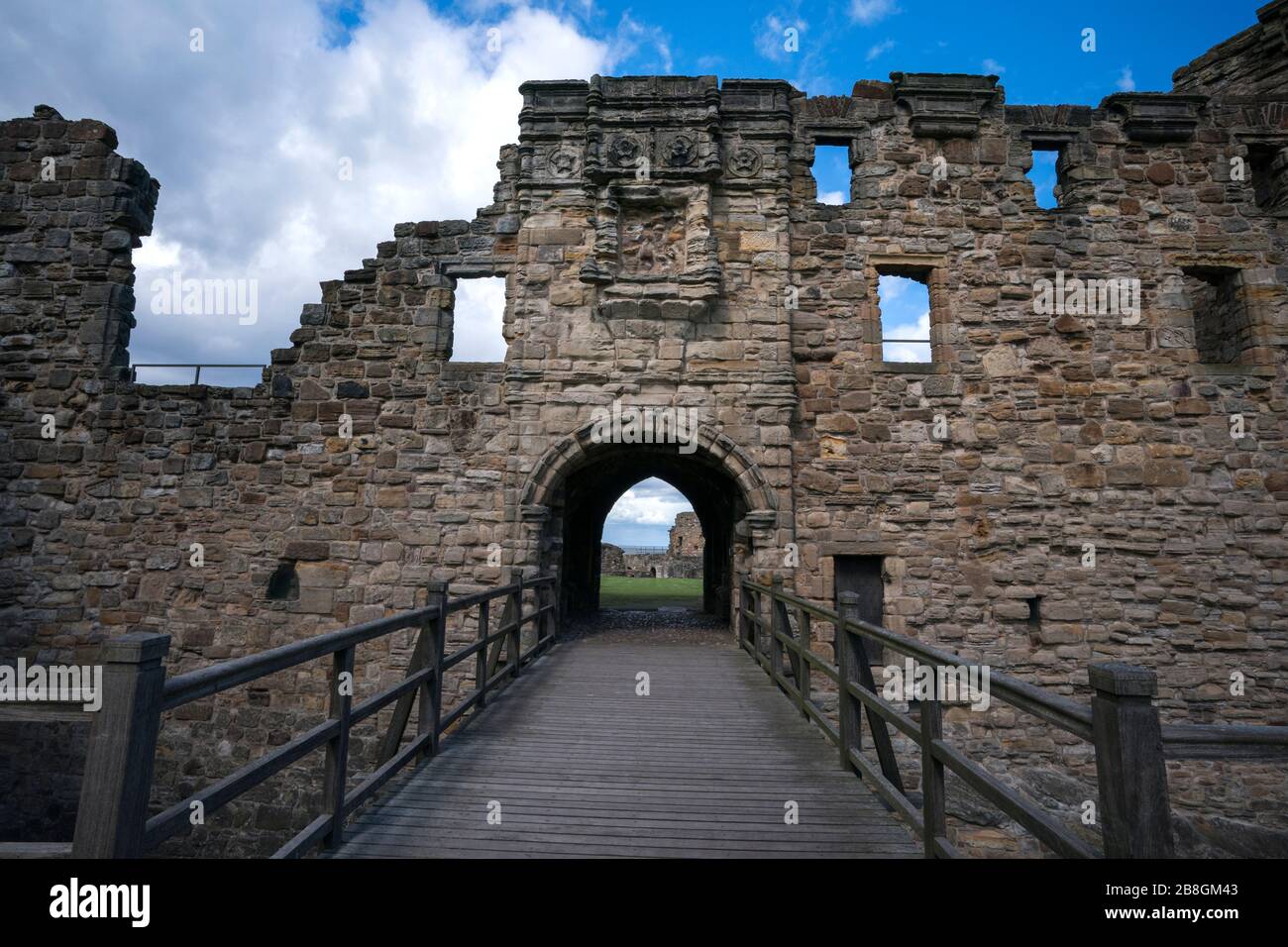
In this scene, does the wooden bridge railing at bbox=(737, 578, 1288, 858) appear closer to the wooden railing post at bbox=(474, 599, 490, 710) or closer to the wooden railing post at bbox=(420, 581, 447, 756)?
the wooden railing post at bbox=(420, 581, 447, 756)

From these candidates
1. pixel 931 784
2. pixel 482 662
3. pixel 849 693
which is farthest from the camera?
pixel 482 662

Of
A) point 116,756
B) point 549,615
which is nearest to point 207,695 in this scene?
point 116,756

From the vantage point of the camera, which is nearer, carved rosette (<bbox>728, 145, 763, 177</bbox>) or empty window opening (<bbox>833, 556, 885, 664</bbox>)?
empty window opening (<bbox>833, 556, 885, 664</bbox>)

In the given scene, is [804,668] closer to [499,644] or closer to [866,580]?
[499,644]

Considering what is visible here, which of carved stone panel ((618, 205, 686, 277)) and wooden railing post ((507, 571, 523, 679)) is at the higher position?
carved stone panel ((618, 205, 686, 277))

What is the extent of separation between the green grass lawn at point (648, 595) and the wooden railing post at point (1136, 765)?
10884 mm

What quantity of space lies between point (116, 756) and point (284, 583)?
24.0 ft

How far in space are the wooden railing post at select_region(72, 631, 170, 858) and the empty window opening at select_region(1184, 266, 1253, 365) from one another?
37.2 feet

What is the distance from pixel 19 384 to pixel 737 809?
10797 mm

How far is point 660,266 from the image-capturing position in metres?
8.54

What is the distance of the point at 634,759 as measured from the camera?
14.6 feet

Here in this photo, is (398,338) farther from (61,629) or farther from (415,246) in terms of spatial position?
(61,629)

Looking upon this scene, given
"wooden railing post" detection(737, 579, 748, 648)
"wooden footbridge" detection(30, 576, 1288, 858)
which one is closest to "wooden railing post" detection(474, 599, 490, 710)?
"wooden footbridge" detection(30, 576, 1288, 858)

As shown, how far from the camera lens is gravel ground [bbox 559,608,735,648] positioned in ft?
29.1
